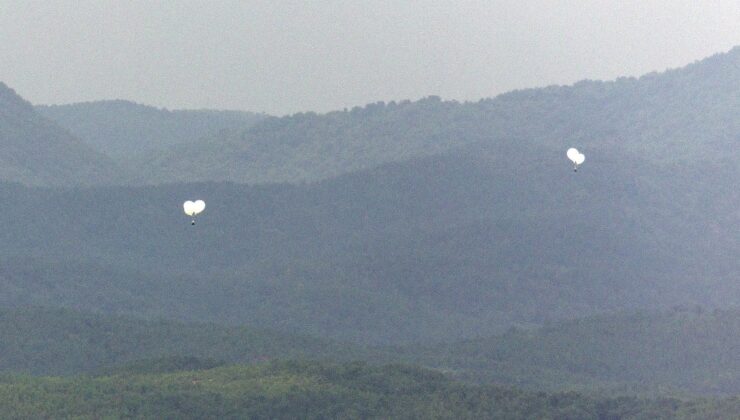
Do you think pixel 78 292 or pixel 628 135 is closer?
pixel 78 292

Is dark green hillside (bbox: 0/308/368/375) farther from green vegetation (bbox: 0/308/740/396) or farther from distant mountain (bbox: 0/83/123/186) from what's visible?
distant mountain (bbox: 0/83/123/186)

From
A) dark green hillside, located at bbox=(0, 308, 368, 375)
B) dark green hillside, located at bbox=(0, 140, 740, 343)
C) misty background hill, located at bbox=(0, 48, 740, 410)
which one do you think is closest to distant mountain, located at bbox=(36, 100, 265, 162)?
misty background hill, located at bbox=(0, 48, 740, 410)

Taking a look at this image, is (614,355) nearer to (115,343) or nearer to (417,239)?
(115,343)

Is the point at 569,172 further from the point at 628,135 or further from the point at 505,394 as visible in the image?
the point at 505,394

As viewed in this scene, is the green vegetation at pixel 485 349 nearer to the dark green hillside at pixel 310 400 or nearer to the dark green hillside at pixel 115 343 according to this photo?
the dark green hillside at pixel 115 343

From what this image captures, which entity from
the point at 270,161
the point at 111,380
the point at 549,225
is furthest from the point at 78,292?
the point at 270,161

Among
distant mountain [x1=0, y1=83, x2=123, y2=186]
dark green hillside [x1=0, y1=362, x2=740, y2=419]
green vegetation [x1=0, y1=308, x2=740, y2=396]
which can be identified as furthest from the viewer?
distant mountain [x1=0, y1=83, x2=123, y2=186]
